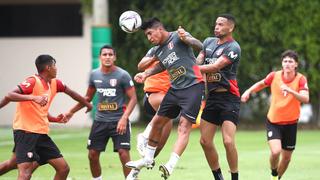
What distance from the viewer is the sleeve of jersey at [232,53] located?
12.6m

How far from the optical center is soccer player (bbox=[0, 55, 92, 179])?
1155cm

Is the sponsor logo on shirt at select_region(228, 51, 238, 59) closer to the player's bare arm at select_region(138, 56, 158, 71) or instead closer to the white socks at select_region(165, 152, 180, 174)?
the player's bare arm at select_region(138, 56, 158, 71)

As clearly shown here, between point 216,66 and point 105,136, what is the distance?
2146mm

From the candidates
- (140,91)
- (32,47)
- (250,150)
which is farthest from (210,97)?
(32,47)

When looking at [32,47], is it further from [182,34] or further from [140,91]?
[182,34]

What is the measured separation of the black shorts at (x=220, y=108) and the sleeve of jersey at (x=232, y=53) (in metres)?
0.57

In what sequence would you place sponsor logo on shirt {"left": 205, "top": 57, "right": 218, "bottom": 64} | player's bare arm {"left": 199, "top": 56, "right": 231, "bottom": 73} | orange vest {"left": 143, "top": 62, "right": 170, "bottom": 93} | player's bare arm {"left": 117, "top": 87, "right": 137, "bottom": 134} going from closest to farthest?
1. player's bare arm {"left": 199, "top": 56, "right": 231, "bottom": 73}
2. sponsor logo on shirt {"left": 205, "top": 57, "right": 218, "bottom": 64}
3. player's bare arm {"left": 117, "top": 87, "right": 137, "bottom": 134}
4. orange vest {"left": 143, "top": 62, "right": 170, "bottom": 93}

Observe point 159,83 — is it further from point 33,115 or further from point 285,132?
point 33,115

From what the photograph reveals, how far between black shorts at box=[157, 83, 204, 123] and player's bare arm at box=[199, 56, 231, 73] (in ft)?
0.90

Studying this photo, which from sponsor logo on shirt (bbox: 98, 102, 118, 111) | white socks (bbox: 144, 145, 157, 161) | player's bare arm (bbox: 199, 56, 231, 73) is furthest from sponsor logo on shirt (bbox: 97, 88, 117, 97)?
player's bare arm (bbox: 199, 56, 231, 73)

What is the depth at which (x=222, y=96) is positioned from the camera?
12875 mm

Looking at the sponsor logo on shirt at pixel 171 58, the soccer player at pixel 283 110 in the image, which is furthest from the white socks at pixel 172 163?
the soccer player at pixel 283 110

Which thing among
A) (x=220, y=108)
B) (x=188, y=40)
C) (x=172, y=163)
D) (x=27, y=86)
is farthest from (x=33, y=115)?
(x=220, y=108)

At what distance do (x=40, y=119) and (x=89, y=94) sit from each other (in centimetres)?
196
